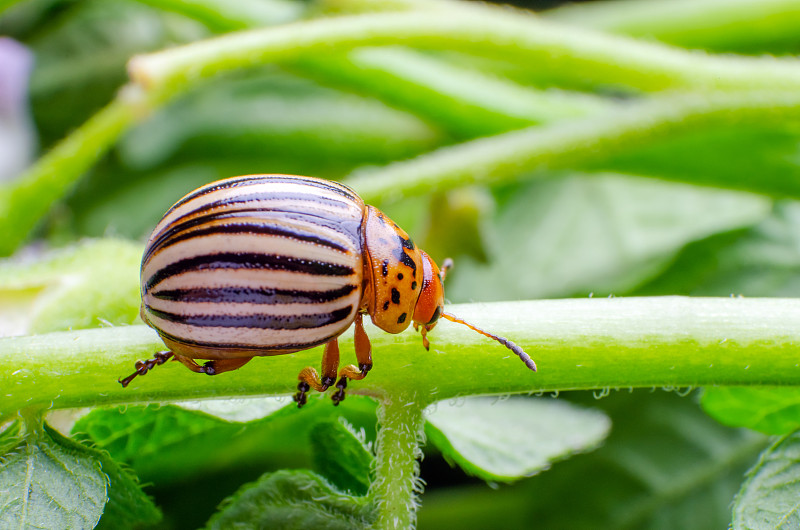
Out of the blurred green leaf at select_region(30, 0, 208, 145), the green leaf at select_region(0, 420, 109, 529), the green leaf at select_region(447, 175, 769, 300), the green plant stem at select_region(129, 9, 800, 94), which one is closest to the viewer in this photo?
the green leaf at select_region(0, 420, 109, 529)

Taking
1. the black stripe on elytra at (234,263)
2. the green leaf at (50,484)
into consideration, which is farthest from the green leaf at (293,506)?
the black stripe on elytra at (234,263)

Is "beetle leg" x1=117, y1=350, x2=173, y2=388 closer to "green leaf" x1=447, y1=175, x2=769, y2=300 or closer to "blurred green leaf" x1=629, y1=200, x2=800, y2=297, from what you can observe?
"green leaf" x1=447, y1=175, x2=769, y2=300

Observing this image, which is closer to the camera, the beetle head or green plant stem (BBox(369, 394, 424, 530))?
green plant stem (BBox(369, 394, 424, 530))

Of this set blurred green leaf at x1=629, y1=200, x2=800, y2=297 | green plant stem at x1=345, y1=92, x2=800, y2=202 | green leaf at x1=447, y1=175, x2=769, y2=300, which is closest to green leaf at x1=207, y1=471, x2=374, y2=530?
green plant stem at x1=345, y1=92, x2=800, y2=202

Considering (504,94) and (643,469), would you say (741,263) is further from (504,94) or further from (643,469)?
(504,94)

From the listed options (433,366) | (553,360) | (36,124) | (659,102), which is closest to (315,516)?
(433,366)
